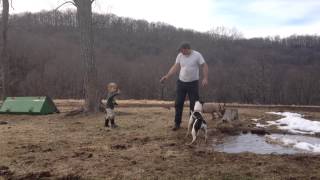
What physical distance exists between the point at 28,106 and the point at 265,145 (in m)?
9.71

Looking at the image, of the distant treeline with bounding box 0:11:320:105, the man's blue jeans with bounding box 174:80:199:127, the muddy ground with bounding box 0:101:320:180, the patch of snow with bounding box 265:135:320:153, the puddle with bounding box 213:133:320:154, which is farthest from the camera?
the distant treeline with bounding box 0:11:320:105

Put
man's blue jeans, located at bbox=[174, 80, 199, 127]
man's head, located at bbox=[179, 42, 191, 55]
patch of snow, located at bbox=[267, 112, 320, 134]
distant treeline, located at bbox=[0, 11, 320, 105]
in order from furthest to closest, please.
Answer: distant treeline, located at bbox=[0, 11, 320, 105], patch of snow, located at bbox=[267, 112, 320, 134], man's blue jeans, located at bbox=[174, 80, 199, 127], man's head, located at bbox=[179, 42, 191, 55]

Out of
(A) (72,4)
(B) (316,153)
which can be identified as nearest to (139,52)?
(A) (72,4)

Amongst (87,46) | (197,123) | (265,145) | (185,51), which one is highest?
(87,46)

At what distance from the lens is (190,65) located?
33.8ft

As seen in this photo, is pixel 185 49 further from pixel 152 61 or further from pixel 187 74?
pixel 152 61

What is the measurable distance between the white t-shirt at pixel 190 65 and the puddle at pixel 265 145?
1.63 meters

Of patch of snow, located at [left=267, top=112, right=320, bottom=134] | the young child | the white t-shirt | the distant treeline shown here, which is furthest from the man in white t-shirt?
the distant treeline

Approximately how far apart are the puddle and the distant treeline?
58128 mm

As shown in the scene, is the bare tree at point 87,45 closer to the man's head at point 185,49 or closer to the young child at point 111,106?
the young child at point 111,106

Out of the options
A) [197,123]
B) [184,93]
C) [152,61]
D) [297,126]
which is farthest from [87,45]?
[152,61]

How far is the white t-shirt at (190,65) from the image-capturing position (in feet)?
33.8

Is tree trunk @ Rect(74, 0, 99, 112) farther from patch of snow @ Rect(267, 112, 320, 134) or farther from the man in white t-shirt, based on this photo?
patch of snow @ Rect(267, 112, 320, 134)

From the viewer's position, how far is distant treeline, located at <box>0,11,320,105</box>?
7781 cm
